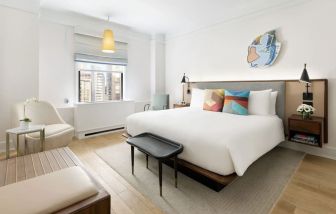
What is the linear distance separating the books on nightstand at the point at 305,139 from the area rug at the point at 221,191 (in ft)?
0.96

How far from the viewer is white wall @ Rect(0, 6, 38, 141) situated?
2855mm

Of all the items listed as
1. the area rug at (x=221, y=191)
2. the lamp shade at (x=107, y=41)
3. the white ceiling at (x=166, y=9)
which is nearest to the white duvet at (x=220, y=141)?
the area rug at (x=221, y=191)

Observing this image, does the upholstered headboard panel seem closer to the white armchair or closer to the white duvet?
the white duvet

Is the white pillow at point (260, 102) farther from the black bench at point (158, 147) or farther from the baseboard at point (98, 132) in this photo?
the baseboard at point (98, 132)

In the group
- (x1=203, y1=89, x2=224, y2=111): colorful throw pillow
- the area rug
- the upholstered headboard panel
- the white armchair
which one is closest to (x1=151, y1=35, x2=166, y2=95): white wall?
the upholstered headboard panel

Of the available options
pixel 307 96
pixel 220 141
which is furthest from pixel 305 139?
pixel 220 141

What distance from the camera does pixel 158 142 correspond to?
2.09 m

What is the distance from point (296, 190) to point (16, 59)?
4.42 m

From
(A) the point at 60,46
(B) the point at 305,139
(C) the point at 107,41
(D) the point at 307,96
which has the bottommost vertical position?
(B) the point at 305,139

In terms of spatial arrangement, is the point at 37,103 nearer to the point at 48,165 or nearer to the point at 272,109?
the point at 48,165

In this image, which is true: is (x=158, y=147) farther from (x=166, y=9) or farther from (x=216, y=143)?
(x=166, y=9)

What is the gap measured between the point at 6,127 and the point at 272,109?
449 centimetres

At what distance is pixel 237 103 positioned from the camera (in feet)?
9.65

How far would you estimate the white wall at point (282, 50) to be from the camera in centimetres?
265
